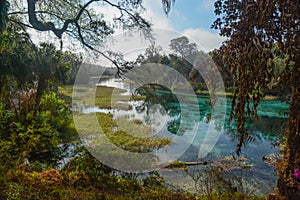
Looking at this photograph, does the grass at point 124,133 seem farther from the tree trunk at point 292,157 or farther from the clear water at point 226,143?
the tree trunk at point 292,157

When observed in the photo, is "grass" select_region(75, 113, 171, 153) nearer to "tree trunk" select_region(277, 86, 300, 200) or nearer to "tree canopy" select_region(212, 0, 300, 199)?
"tree trunk" select_region(277, 86, 300, 200)

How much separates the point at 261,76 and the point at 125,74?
12.8 feet

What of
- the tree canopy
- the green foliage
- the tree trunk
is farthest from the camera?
the green foliage

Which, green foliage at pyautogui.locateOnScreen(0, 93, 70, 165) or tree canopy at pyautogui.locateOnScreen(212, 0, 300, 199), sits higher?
tree canopy at pyautogui.locateOnScreen(212, 0, 300, 199)

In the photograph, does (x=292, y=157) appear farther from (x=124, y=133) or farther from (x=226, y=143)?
(x=124, y=133)

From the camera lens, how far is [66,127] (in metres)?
7.17

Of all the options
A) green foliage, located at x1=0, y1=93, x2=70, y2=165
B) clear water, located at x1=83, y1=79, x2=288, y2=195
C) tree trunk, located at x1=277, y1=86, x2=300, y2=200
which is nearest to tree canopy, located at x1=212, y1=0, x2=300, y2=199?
tree trunk, located at x1=277, y1=86, x2=300, y2=200

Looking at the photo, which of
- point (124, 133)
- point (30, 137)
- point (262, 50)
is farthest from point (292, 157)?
point (124, 133)

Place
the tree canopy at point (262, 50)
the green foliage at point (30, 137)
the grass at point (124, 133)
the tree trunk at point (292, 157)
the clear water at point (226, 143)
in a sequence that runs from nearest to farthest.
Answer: the tree canopy at point (262, 50)
the tree trunk at point (292, 157)
the clear water at point (226, 143)
the green foliage at point (30, 137)
the grass at point (124, 133)

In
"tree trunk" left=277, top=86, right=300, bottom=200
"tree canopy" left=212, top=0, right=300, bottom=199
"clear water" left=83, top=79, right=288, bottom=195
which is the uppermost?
"tree canopy" left=212, top=0, right=300, bottom=199

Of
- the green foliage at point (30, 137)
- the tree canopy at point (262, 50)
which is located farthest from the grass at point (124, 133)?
the tree canopy at point (262, 50)

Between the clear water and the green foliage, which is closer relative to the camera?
the clear water

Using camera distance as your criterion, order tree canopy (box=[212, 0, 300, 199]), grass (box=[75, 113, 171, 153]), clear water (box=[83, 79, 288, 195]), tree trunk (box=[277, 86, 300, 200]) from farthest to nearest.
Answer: grass (box=[75, 113, 171, 153]) → clear water (box=[83, 79, 288, 195]) → tree trunk (box=[277, 86, 300, 200]) → tree canopy (box=[212, 0, 300, 199])

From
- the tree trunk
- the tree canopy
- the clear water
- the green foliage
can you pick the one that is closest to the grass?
the clear water
